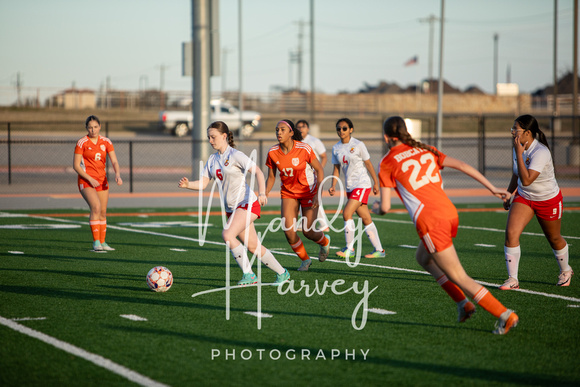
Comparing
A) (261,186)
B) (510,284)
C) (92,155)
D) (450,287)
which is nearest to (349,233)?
(510,284)

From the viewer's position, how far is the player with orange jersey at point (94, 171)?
10.6 meters

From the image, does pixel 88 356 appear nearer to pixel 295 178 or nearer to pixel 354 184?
pixel 295 178

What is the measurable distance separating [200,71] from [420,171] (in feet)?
60.3

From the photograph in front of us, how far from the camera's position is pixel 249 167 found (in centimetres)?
779

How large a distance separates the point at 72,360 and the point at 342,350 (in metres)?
2.18

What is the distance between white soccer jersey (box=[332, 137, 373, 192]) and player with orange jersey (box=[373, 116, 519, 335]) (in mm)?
4422

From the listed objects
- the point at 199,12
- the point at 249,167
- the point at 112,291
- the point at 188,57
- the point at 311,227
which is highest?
the point at 199,12

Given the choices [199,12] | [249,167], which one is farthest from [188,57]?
[249,167]

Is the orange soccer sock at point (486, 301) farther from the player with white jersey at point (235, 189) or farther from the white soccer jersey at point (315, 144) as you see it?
the white soccer jersey at point (315, 144)

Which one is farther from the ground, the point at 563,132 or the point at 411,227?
the point at 563,132

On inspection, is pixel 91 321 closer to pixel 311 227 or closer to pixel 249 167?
pixel 249 167

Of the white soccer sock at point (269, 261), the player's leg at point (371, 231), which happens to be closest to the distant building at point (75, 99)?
the player's leg at point (371, 231)

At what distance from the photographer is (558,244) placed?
8070 mm

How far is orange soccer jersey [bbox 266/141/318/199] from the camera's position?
8945 millimetres
